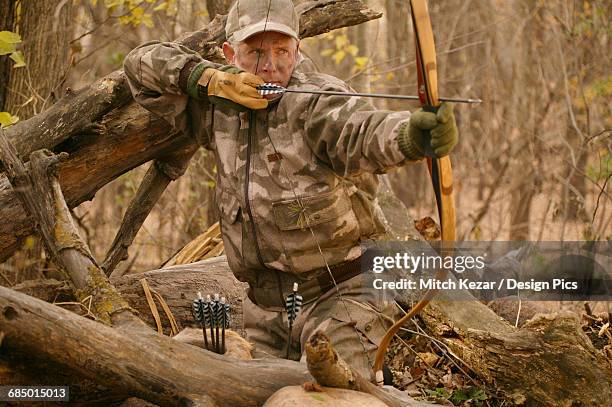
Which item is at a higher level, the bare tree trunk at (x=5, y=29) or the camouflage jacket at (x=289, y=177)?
the bare tree trunk at (x=5, y=29)

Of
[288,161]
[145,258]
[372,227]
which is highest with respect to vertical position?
[288,161]

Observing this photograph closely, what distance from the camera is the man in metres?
3.68

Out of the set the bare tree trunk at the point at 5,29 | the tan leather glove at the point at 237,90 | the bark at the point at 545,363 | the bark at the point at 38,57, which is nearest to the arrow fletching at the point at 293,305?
the tan leather glove at the point at 237,90

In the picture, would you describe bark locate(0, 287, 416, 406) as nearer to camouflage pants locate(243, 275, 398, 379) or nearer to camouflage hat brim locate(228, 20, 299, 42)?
camouflage pants locate(243, 275, 398, 379)

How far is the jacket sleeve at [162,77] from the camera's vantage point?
3965mm

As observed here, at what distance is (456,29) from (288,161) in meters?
9.02

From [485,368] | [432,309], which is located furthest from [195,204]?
[485,368]

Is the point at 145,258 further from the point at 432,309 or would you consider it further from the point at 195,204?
the point at 432,309

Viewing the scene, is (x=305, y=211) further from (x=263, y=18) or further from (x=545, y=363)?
(x=545, y=363)

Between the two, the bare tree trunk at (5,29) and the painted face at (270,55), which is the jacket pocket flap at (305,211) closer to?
the painted face at (270,55)

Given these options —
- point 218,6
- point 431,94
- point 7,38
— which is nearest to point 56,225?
point 7,38

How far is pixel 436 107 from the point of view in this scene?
2979 mm

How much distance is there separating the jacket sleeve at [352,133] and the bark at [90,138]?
131 cm

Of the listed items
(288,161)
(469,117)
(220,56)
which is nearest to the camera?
(288,161)
